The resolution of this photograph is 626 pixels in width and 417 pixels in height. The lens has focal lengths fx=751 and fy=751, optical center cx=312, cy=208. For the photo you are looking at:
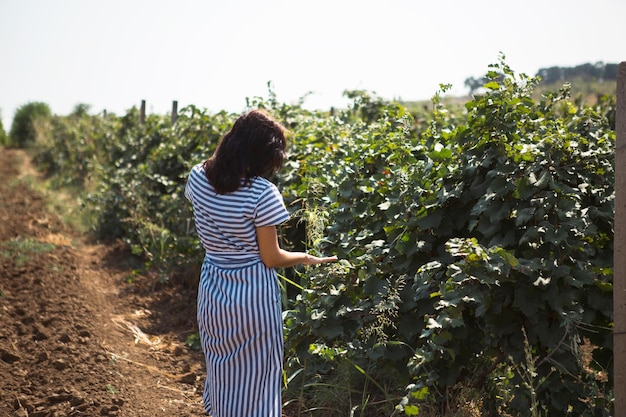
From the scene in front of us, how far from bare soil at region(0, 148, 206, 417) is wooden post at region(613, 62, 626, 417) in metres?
→ 2.61

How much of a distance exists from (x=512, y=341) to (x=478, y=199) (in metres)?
0.85

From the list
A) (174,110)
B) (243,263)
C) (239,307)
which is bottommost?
(239,307)

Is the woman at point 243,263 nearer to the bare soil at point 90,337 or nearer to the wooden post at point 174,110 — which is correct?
the bare soil at point 90,337

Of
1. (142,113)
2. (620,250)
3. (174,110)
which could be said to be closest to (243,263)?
(620,250)

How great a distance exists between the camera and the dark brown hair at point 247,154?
321 cm

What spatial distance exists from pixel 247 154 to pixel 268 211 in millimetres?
265

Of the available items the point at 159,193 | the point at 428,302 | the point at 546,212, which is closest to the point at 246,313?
the point at 428,302

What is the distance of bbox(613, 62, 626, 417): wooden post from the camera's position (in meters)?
3.13

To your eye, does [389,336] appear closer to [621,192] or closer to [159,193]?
[621,192]

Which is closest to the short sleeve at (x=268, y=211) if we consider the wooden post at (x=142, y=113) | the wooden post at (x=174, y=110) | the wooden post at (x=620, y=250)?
the wooden post at (x=620, y=250)

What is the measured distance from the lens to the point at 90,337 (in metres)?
5.86

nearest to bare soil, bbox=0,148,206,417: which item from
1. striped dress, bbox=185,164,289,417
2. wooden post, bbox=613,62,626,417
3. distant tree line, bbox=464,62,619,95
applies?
striped dress, bbox=185,164,289,417

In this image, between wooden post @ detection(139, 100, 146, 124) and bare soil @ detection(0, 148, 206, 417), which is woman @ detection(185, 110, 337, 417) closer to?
bare soil @ detection(0, 148, 206, 417)

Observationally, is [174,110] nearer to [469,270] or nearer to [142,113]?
[142,113]
